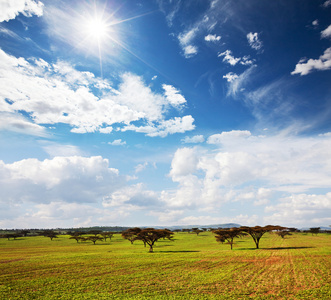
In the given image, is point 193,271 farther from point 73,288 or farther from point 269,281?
point 73,288

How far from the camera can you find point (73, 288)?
87.5 feet

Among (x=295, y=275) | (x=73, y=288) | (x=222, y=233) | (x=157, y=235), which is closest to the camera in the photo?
(x=73, y=288)

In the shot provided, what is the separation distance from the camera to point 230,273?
32.7m

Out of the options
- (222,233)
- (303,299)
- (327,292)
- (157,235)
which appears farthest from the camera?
(222,233)

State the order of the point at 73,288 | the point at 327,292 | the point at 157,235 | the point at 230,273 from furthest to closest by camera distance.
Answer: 1. the point at 157,235
2. the point at 230,273
3. the point at 73,288
4. the point at 327,292

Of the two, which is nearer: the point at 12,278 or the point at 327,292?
the point at 327,292

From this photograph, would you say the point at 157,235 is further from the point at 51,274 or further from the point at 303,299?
the point at 303,299

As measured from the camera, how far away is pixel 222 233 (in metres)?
78.7

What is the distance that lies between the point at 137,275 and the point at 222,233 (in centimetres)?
5370

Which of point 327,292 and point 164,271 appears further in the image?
point 164,271

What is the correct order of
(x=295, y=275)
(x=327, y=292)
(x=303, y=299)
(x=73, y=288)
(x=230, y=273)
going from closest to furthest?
1. (x=303, y=299)
2. (x=327, y=292)
3. (x=73, y=288)
4. (x=295, y=275)
5. (x=230, y=273)

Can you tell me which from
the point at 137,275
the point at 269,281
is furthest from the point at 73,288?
the point at 269,281

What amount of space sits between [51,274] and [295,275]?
38224 mm

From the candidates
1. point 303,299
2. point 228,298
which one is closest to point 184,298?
point 228,298
